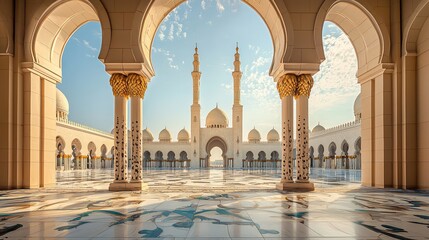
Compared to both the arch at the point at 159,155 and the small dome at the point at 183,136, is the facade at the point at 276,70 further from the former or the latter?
the small dome at the point at 183,136

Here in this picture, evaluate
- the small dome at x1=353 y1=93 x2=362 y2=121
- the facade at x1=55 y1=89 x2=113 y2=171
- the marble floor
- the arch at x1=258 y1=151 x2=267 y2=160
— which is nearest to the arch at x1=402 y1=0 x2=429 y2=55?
the marble floor

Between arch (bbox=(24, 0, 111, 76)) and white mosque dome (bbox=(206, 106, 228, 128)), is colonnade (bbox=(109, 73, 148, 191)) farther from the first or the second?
white mosque dome (bbox=(206, 106, 228, 128))

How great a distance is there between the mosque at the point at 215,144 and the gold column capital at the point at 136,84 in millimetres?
17528

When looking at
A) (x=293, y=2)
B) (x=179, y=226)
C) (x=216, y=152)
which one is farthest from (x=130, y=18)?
(x=216, y=152)

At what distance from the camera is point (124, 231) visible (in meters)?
3.11

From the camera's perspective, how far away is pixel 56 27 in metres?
7.71

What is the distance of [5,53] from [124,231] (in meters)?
6.02

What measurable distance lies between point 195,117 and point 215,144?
6.35 m

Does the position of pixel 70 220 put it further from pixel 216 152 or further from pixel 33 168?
pixel 216 152

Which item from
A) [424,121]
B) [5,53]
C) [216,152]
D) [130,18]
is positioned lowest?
[216,152]

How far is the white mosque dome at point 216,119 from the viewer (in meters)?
33.9

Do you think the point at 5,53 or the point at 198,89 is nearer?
the point at 5,53

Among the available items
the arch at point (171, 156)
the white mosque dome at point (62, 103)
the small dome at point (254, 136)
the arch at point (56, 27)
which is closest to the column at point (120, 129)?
the arch at point (56, 27)

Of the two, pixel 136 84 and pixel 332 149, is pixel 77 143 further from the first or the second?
pixel 332 149
